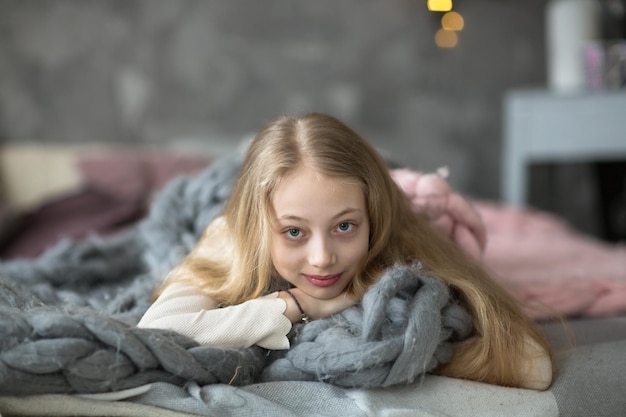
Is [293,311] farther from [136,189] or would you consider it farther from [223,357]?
[136,189]

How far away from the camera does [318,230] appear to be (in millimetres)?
957

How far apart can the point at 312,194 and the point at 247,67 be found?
6.19 ft

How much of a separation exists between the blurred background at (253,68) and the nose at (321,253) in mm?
1765

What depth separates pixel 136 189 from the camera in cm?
222

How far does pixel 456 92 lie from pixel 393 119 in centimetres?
25

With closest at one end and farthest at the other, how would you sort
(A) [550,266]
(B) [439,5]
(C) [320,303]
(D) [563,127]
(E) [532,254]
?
(C) [320,303]
(A) [550,266]
(E) [532,254]
(D) [563,127]
(B) [439,5]

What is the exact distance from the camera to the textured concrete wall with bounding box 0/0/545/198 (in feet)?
8.93

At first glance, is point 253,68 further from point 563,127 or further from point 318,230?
point 318,230

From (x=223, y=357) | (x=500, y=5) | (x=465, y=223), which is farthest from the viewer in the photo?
(x=500, y=5)

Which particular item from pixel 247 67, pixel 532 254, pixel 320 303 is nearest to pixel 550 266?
pixel 532 254

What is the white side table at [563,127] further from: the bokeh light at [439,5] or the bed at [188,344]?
the bed at [188,344]

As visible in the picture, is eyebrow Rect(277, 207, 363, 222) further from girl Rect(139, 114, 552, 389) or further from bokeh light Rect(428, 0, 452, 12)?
bokeh light Rect(428, 0, 452, 12)

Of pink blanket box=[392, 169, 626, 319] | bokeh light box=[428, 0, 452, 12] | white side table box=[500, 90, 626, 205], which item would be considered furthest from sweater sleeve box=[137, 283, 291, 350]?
bokeh light box=[428, 0, 452, 12]

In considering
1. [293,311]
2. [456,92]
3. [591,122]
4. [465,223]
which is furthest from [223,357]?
[456,92]
